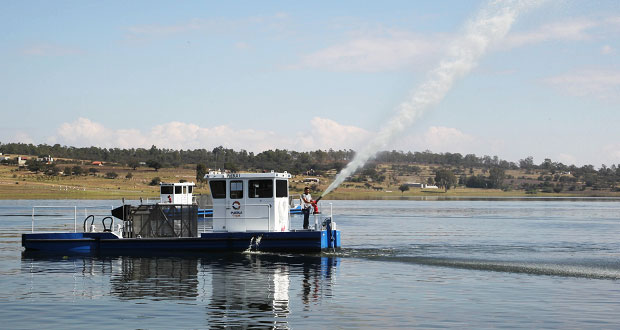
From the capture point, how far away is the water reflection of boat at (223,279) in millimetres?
22641

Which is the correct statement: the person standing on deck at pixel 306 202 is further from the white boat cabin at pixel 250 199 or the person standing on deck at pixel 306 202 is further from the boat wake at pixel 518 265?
the boat wake at pixel 518 265

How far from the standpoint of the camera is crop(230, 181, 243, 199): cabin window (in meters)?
38.0

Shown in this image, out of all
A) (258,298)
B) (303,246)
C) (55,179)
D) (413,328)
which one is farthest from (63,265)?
(55,179)

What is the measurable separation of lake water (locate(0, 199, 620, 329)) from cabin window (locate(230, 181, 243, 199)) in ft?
9.50

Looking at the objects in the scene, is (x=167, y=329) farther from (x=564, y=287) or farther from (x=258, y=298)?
(x=564, y=287)

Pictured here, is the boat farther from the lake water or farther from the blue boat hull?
the lake water

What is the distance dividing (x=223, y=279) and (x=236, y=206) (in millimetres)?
9120

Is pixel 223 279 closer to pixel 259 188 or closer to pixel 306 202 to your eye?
pixel 259 188

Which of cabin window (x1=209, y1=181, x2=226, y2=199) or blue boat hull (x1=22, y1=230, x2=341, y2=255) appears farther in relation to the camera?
cabin window (x1=209, y1=181, x2=226, y2=199)

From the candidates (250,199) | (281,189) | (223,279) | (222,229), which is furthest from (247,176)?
(223,279)

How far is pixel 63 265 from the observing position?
3447cm

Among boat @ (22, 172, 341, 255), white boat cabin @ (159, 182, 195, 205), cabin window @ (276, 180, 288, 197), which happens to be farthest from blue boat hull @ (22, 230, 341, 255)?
white boat cabin @ (159, 182, 195, 205)

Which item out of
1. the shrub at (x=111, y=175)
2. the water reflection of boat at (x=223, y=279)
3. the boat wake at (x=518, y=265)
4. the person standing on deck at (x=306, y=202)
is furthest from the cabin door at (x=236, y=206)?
the shrub at (x=111, y=175)

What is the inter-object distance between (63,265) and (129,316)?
14349 millimetres
